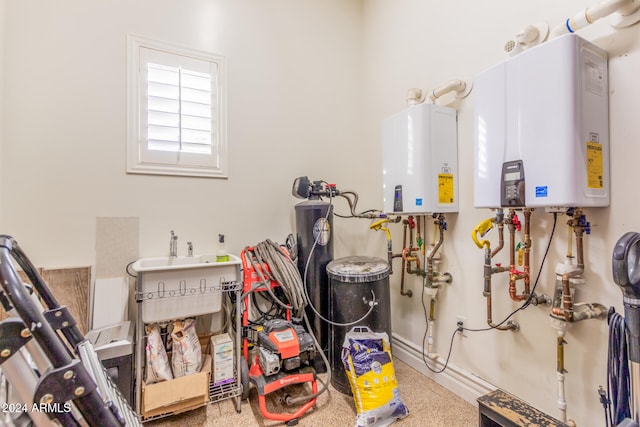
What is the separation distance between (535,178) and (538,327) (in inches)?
32.4

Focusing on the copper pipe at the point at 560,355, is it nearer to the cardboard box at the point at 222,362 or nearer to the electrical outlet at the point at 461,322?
the electrical outlet at the point at 461,322

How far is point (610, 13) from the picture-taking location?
3.76 ft

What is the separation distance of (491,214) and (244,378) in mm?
1856

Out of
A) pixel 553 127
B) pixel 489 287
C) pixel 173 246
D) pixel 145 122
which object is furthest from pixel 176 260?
pixel 553 127

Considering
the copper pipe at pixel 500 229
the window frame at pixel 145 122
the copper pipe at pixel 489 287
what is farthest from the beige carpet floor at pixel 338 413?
the window frame at pixel 145 122

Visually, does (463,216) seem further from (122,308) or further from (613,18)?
(122,308)

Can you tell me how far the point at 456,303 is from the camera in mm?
1936

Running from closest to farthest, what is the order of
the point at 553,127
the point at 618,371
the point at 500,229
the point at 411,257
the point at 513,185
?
1. the point at 618,371
2. the point at 553,127
3. the point at 513,185
4. the point at 500,229
5. the point at 411,257

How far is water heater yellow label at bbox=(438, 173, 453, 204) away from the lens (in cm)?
187

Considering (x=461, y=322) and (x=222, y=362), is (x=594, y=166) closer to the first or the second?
(x=461, y=322)

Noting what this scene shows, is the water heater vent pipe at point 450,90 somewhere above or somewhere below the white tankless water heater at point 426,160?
above

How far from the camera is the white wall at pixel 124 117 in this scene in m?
1.80

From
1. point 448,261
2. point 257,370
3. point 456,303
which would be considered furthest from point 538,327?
point 257,370

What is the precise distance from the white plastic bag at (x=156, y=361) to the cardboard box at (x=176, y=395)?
4cm
